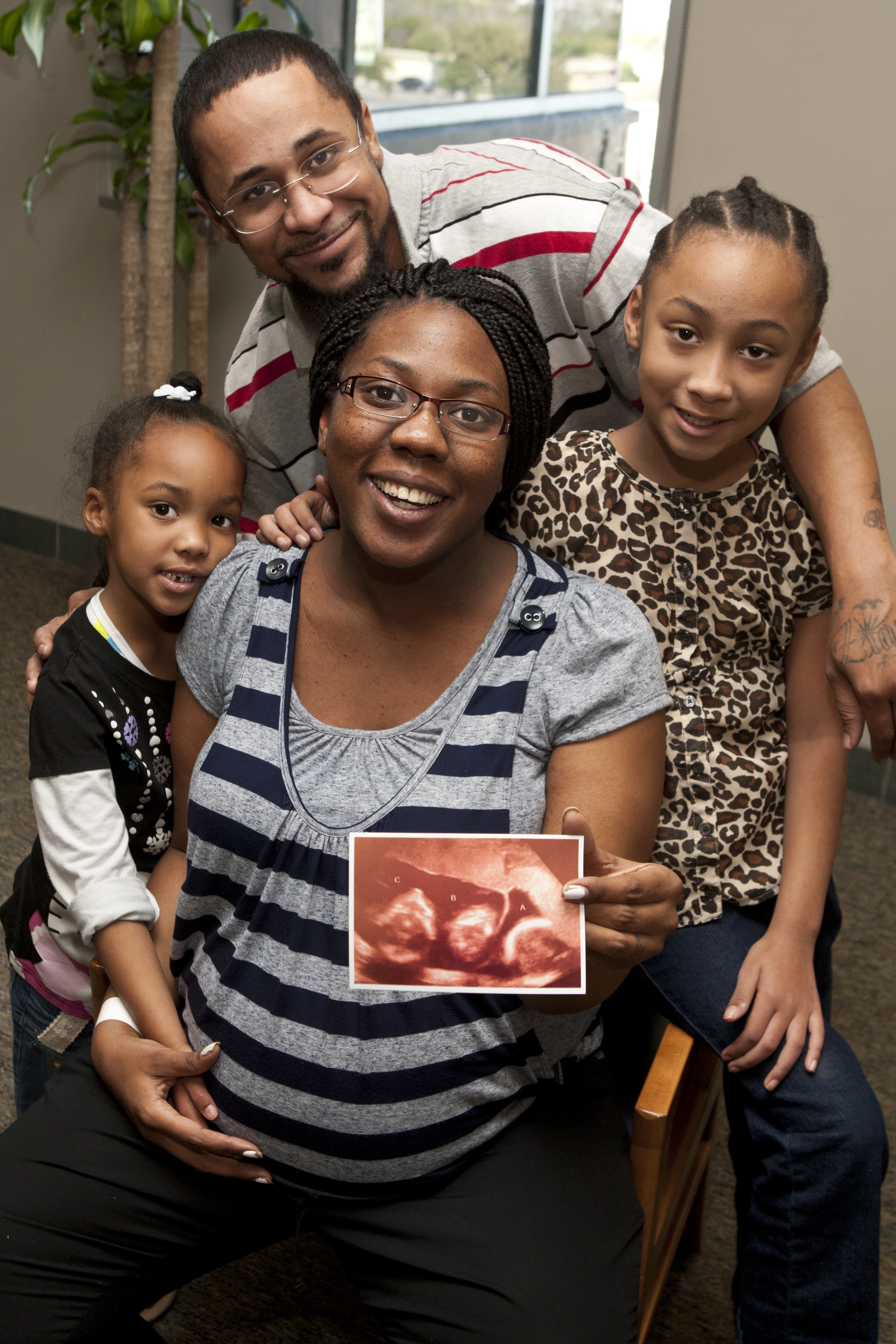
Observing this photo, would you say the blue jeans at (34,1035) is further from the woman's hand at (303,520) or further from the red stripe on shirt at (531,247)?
the red stripe on shirt at (531,247)

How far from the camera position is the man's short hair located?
175 centimetres

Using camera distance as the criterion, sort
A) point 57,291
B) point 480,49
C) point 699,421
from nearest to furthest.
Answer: point 699,421 < point 480,49 < point 57,291

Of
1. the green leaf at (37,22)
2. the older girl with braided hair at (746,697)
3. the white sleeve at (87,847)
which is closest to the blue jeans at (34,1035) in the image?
the white sleeve at (87,847)

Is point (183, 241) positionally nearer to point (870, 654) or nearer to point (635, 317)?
point (635, 317)

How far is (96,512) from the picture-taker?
1738 mm

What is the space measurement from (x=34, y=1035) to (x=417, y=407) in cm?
108

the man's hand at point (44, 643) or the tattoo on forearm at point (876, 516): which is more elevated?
the tattoo on forearm at point (876, 516)

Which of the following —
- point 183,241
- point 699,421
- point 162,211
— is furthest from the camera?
point 183,241

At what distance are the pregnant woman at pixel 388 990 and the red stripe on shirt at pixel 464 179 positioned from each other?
0.46 metres

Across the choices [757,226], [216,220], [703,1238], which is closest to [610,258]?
[757,226]

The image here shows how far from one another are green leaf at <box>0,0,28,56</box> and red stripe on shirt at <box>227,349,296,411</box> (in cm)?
239

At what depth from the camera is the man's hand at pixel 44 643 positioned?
1.71 m

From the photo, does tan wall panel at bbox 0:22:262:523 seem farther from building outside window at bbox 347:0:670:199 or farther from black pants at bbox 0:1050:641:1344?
black pants at bbox 0:1050:641:1344

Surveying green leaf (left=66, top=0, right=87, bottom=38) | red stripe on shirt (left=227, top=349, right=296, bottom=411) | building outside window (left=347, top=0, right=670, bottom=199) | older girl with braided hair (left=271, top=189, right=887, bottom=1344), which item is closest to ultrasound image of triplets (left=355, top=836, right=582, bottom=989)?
older girl with braided hair (left=271, top=189, right=887, bottom=1344)
